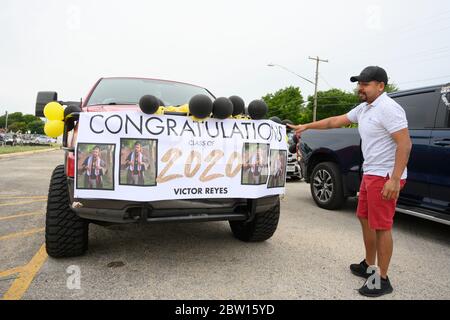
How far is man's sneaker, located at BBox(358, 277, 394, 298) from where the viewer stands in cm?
252

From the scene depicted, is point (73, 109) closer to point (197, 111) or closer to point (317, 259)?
point (197, 111)

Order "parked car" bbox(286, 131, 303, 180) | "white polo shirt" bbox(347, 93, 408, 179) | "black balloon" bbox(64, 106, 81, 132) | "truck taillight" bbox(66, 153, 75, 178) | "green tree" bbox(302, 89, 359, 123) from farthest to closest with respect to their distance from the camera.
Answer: "green tree" bbox(302, 89, 359, 123) < "parked car" bbox(286, 131, 303, 180) < "black balloon" bbox(64, 106, 81, 132) < "truck taillight" bbox(66, 153, 75, 178) < "white polo shirt" bbox(347, 93, 408, 179)

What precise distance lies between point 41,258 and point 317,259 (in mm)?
2392

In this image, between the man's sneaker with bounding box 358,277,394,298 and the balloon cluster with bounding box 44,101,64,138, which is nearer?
the man's sneaker with bounding box 358,277,394,298

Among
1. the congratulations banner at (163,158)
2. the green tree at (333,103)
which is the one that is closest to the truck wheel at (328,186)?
the congratulations banner at (163,158)

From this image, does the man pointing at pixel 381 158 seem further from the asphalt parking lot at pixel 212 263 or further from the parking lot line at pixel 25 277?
the parking lot line at pixel 25 277

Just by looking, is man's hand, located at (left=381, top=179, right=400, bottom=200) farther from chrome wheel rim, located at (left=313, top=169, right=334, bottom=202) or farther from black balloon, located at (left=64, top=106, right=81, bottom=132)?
chrome wheel rim, located at (left=313, top=169, right=334, bottom=202)

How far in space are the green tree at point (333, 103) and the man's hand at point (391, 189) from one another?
5036cm

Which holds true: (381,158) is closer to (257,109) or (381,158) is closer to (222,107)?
(257,109)

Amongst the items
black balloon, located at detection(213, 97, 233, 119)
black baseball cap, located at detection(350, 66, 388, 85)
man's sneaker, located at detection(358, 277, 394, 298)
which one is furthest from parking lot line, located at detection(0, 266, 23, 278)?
black baseball cap, located at detection(350, 66, 388, 85)

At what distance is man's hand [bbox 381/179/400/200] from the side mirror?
3.12 metres

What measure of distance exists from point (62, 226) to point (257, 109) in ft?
5.89

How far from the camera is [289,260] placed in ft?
10.4
